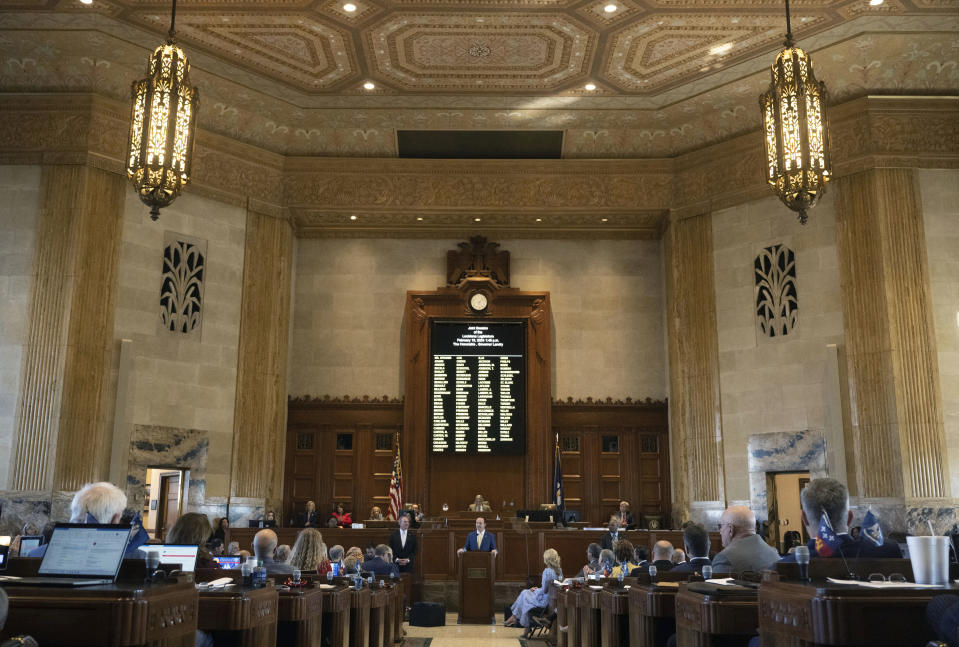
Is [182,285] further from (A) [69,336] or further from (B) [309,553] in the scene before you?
(B) [309,553]

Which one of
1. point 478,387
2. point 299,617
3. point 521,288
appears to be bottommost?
point 299,617

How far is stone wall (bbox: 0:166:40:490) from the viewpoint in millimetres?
11336

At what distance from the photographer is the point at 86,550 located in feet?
10.4

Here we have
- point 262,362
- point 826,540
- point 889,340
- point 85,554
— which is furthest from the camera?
point 262,362

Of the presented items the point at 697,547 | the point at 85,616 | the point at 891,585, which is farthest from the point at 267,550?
the point at 891,585

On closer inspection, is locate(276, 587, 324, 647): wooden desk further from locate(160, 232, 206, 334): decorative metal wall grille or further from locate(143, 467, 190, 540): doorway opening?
locate(143, 467, 190, 540): doorway opening

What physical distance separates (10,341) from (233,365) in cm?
320

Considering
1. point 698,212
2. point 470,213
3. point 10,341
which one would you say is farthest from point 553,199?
point 10,341

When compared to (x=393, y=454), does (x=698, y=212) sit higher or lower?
higher

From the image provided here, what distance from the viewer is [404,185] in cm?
1470

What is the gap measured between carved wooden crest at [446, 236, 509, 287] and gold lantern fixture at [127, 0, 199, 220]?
7618 mm

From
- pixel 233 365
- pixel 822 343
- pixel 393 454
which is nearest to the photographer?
pixel 822 343

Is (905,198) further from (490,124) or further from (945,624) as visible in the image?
(945,624)

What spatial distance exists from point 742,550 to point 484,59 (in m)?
9.44
